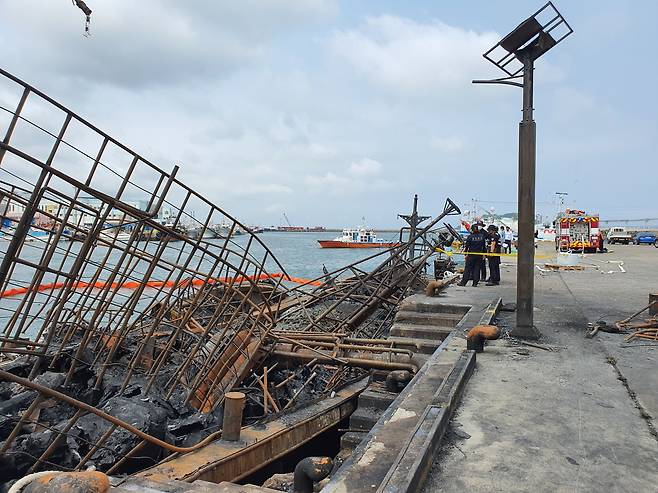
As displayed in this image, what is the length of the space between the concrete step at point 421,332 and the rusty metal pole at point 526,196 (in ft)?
4.72

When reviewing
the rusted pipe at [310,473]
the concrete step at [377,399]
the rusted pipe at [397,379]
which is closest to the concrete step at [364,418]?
the concrete step at [377,399]

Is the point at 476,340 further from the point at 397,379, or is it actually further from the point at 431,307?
the point at 431,307

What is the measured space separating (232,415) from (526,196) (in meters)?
4.32

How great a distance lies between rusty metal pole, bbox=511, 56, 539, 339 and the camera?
5953 mm

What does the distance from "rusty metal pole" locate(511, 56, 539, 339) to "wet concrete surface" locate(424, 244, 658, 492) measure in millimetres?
673

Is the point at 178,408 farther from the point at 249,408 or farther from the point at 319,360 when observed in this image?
the point at 319,360

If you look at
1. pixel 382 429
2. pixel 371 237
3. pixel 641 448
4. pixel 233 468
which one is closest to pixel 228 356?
pixel 233 468

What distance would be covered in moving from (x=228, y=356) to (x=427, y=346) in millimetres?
2854

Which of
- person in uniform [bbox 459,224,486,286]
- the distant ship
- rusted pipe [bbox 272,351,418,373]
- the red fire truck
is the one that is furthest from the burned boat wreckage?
the distant ship

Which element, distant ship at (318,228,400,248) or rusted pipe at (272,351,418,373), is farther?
distant ship at (318,228,400,248)

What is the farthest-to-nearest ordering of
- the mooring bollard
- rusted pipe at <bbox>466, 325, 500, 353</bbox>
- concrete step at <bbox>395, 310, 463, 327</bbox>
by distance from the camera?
concrete step at <bbox>395, 310, 463, 327</bbox> → rusted pipe at <bbox>466, 325, 500, 353</bbox> → the mooring bollard

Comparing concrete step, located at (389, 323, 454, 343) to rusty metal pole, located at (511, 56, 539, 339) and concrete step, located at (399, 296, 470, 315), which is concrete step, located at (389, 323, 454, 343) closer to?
concrete step, located at (399, 296, 470, 315)

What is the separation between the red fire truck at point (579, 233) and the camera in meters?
30.2

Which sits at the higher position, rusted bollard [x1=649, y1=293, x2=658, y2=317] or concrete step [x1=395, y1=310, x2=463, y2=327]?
rusted bollard [x1=649, y1=293, x2=658, y2=317]
